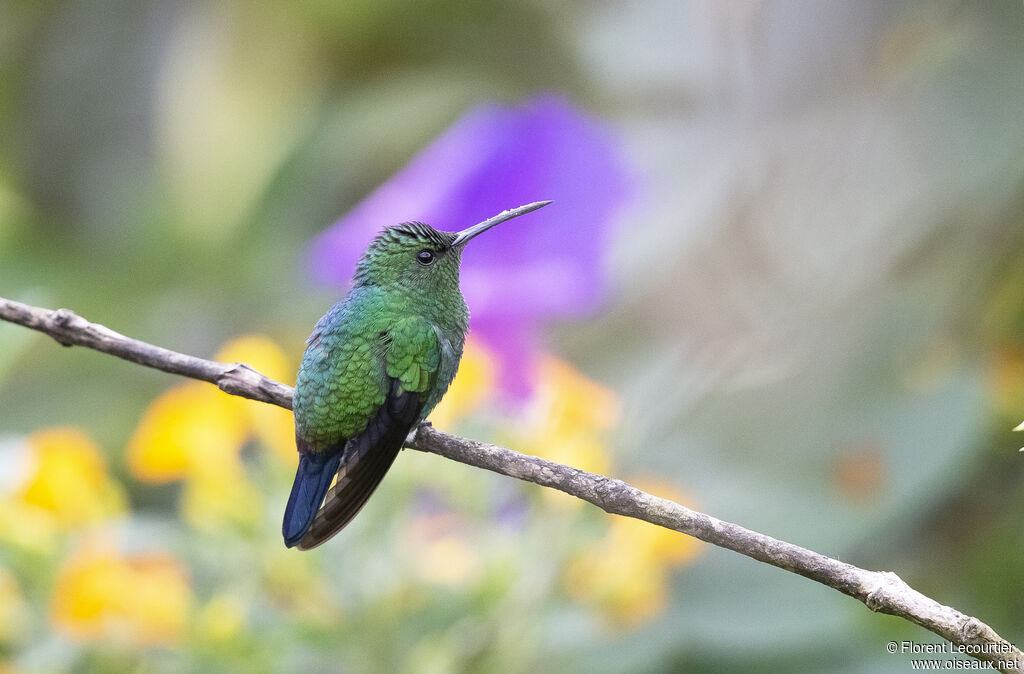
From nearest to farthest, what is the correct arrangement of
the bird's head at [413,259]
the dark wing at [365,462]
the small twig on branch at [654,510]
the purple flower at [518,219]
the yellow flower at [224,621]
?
1. the small twig on branch at [654,510]
2. the dark wing at [365,462]
3. the bird's head at [413,259]
4. the yellow flower at [224,621]
5. the purple flower at [518,219]

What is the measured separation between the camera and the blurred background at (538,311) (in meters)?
1.32

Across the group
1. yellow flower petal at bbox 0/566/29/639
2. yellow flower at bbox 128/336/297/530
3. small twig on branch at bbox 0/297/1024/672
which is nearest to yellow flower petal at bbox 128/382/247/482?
yellow flower at bbox 128/336/297/530

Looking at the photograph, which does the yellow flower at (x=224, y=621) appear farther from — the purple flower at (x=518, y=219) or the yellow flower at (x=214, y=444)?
the purple flower at (x=518, y=219)

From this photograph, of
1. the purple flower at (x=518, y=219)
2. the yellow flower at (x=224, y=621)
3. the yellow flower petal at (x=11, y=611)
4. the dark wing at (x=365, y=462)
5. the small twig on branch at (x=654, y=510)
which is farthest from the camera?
the purple flower at (x=518, y=219)

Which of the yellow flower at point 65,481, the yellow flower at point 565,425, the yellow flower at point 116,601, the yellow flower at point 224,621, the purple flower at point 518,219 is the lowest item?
the yellow flower at point 224,621

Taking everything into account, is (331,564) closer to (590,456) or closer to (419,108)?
(590,456)

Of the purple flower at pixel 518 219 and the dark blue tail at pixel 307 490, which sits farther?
the purple flower at pixel 518 219

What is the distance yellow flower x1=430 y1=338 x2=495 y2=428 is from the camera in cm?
131

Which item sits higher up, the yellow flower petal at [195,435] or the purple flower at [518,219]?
the purple flower at [518,219]

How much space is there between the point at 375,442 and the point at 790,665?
917 millimetres

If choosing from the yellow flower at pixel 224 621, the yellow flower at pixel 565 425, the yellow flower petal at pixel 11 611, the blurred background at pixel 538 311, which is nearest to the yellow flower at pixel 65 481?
the blurred background at pixel 538 311

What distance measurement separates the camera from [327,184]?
275 centimetres

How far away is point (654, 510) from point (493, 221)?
0.90 ft

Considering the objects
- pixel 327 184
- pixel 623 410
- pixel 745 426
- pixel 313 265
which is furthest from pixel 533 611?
pixel 327 184
